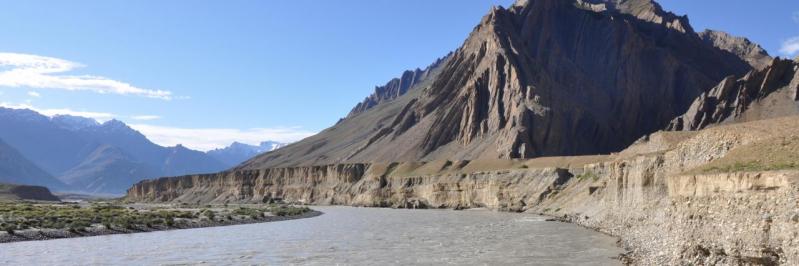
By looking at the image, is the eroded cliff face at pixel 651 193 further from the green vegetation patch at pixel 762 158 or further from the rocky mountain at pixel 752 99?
the rocky mountain at pixel 752 99

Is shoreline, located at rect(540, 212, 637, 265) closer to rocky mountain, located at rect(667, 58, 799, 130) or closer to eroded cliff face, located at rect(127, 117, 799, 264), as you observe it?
eroded cliff face, located at rect(127, 117, 799, 264)

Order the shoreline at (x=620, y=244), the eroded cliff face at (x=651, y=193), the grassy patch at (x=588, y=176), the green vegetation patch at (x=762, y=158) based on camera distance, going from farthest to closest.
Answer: the grassy patch at (x=588, y=176) < the shoreline at (x=620, y=244) < the green vegetation patch at (x=762, y=158) < the eroded cliff face at (x=651, y=193)

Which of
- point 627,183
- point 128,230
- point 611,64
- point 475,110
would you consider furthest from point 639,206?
point 611,64

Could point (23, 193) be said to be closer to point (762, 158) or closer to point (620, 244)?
point (620, 244)

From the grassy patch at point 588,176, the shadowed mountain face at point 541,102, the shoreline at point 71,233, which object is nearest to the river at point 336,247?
the shoreline at point 71,233

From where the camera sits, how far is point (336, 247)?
44.3 metres

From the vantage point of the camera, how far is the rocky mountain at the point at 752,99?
12738cm

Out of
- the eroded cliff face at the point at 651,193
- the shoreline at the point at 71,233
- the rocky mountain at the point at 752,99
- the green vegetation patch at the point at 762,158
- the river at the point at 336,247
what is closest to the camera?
the eroded cliff face at the point at 651,193

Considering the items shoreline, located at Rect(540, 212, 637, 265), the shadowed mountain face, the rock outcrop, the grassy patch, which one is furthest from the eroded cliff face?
the rock outcrop

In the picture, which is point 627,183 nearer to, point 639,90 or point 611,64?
point 639,90

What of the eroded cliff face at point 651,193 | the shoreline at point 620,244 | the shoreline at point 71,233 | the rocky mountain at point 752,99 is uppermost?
the rocky mountain at point 752,99

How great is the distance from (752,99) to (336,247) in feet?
389

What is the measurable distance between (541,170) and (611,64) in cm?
11459

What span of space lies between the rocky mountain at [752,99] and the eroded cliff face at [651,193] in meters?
50.8
